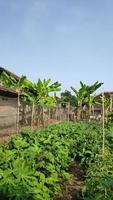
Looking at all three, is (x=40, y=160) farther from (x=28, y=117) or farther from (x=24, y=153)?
(x=28, y=117)

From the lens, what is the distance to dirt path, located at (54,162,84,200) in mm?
7131

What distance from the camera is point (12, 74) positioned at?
28.8 meters

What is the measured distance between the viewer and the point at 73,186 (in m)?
7.97

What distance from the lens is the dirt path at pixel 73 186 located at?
713 cm

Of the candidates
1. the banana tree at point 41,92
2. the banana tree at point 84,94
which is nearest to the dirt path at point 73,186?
the banana tree at point 41,92

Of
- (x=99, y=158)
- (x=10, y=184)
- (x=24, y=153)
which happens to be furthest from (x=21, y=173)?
(x=99, y=158)

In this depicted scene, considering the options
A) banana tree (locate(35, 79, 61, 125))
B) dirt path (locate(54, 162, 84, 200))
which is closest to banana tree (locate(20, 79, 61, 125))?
banana tree (locate(35, 79, 61, 125))

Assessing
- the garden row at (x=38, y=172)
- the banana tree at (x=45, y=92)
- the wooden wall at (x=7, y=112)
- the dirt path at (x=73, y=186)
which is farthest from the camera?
the banana tree at (x=45, y=92)

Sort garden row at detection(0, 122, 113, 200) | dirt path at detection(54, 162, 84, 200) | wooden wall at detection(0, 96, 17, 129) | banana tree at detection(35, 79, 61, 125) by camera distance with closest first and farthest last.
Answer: garden row at detection(0, 122, 113, 200) < dirt path at detection(54, 162, 84, 200) < wooden wall at detection(0, 96, 17, 129) < banana tree at detection(35, 79, 61, 125)

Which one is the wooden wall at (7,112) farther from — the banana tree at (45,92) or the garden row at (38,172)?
the garden row at (38,172)

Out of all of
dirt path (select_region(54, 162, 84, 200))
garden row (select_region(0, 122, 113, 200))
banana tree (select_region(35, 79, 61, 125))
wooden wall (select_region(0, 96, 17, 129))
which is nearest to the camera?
garden row (select_region(0, 122, 113, 200))

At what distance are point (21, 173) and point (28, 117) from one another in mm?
21202

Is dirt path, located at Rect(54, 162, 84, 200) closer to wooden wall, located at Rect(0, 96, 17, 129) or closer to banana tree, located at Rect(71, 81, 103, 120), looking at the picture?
wooden wall, located at Rect(0, 96, 17, 129)

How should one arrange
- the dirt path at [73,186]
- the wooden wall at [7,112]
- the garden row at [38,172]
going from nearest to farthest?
the garden row at [38,172]
the dirt path at [73,186]
the wooden wall at [7,112]
